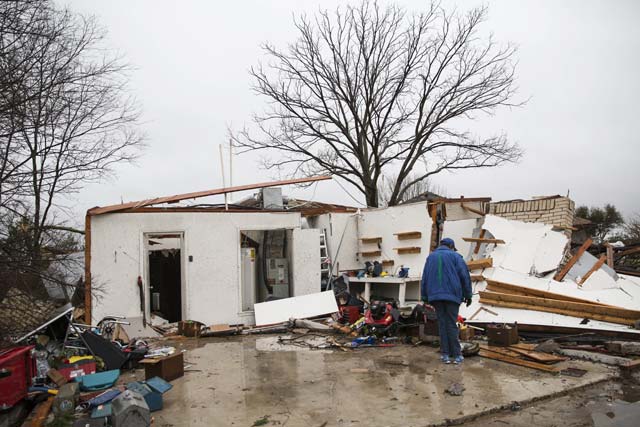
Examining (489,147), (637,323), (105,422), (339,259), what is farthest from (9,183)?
(489,147)

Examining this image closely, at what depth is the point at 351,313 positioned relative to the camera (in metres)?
10.6

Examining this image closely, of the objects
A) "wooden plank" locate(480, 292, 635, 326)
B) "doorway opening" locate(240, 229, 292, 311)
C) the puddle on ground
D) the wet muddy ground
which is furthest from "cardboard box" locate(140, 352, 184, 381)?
"wooden plank" locate(480, 292, 635, 326)

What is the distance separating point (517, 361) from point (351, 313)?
14.3 ft

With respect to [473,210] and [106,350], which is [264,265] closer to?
[473,210]

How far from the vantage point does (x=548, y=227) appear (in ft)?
35.4

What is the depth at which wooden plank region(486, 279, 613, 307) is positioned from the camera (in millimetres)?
9002

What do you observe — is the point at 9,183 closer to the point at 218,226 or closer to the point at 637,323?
the point at 218,226

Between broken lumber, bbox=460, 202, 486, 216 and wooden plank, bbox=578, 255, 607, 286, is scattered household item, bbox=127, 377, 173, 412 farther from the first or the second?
broken lumber, bbox=460, 202, 486, 216

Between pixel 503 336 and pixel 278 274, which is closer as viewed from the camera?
pixel 503 336

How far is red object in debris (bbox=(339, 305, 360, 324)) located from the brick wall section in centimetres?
463

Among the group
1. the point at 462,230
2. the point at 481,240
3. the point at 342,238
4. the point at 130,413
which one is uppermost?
the point at 462,230

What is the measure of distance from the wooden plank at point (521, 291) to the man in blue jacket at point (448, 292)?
2.91 meters

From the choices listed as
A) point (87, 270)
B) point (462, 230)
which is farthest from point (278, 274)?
point (462, 230)

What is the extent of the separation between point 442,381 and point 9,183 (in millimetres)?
6595
